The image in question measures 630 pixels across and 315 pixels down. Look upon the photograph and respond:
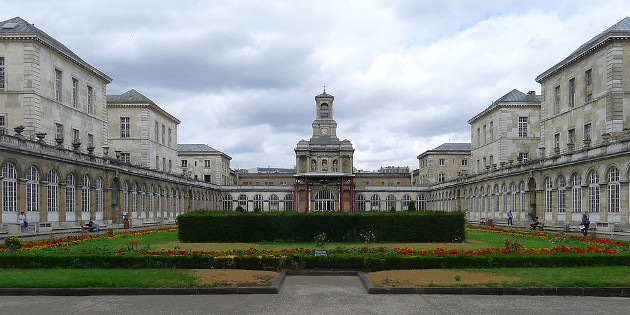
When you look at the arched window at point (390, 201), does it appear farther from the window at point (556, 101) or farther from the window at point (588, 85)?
the window at point (588, 85)

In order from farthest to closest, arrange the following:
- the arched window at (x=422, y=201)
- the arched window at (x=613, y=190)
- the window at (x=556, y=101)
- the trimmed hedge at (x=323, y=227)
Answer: the arched window at (x=422, y=201)
the window at (x=556, y=101)
the arched window at (x=613, y=190)
the trimmed hedge at (x=323, y=227)

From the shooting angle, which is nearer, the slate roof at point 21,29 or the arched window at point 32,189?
the arched window at point 32,189

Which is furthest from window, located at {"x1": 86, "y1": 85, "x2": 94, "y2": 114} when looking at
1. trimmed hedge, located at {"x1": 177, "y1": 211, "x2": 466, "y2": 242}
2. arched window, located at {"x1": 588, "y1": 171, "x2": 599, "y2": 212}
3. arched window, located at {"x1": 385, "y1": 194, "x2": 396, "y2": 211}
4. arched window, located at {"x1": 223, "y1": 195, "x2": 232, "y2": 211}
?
arched window, located at {"x1": 385, "y1": 194, "x2": 396, "y2": 211}

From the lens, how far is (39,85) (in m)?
41.2

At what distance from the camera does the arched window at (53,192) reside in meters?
35.6

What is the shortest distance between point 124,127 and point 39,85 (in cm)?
2329

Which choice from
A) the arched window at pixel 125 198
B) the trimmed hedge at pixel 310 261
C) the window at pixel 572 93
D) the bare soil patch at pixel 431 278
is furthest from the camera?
the arched window at pixel 125 198

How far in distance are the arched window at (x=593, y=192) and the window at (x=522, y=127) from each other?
2749 centimetres

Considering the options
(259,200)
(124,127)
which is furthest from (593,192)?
(259,200)

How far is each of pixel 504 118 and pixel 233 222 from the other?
150 ft

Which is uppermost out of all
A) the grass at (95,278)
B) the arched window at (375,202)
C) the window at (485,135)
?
the window at (485,135)

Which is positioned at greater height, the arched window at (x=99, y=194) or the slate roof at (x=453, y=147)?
the slate roof at (x=453, y=147)

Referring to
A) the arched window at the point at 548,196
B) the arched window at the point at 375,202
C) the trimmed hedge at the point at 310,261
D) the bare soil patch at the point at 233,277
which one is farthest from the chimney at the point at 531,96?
the bare soil patch at the point at 233,277

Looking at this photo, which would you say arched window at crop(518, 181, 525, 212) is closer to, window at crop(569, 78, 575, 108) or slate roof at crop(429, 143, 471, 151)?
window at crop(569, 78, 575, 108)
